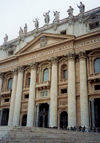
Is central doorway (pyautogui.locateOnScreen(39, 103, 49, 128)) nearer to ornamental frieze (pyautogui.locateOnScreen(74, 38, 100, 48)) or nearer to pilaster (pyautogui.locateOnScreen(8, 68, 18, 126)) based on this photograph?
pilaster (pyautogui.locateOnScreen(8, 68, 18, 126))

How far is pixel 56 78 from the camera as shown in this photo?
28172mm

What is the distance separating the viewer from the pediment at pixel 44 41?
29.2 m

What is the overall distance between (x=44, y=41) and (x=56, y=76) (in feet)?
22.6

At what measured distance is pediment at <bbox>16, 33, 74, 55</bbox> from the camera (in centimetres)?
2924

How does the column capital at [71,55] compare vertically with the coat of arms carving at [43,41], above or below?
below

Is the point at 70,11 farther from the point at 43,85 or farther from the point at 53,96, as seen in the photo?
the point at 53,96

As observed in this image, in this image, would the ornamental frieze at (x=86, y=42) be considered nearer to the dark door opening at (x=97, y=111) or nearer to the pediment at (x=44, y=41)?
the pediment at (x=44, y=41)

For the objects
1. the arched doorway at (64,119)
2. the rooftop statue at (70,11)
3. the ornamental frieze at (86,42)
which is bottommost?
the arched doorway at (64,119)

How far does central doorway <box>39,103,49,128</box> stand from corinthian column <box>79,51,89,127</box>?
6.35 m

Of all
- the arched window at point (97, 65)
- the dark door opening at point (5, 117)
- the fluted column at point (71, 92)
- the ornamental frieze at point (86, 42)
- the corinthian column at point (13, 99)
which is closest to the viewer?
the fluted column at point (71, 92)

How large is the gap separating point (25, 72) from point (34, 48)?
4514 mm

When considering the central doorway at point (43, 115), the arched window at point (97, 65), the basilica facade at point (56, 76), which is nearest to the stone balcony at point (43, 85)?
the basilica facade at point (56, 76)

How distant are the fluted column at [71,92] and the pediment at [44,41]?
3.16m

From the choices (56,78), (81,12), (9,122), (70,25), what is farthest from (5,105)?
(81,12)
